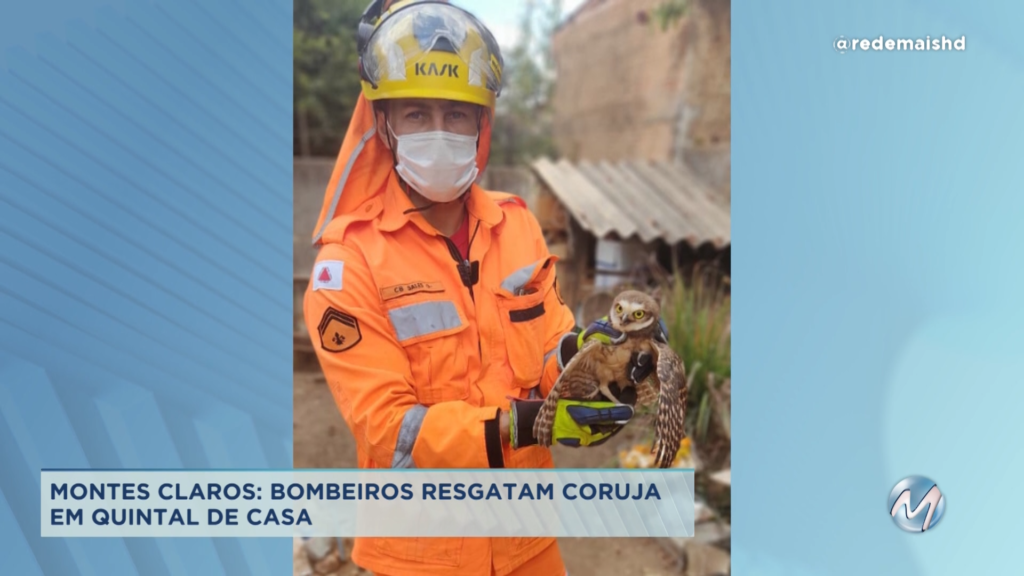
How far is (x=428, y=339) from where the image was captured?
5.89 feet

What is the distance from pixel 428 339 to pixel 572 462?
0.59 m

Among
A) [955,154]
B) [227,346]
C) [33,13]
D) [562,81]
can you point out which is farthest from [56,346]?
[955,154]

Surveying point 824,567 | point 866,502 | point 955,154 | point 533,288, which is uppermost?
point 955,154

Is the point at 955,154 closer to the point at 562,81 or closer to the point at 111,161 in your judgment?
the point at 562,81

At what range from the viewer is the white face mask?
184 centimetres

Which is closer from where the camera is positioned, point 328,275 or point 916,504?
point 328,275

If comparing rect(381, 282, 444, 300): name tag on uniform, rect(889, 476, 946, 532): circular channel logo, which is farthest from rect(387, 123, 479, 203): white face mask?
rect(889, 476, 946, 532): circular channel logo

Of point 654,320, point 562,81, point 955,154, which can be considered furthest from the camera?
point 562,81

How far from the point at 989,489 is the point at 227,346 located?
2.14m

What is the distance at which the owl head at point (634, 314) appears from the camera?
5.69 feet

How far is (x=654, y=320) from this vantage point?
1.76 metres

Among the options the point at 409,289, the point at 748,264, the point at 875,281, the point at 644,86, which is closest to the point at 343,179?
the point at 409,289
